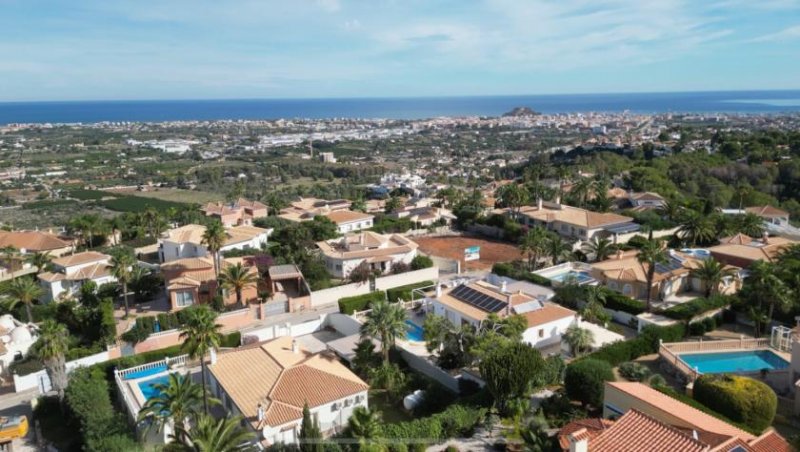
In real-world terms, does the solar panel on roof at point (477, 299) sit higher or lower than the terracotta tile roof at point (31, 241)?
higher

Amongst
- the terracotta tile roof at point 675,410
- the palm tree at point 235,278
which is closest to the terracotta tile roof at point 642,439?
the terracotta tile roof at point 675,410

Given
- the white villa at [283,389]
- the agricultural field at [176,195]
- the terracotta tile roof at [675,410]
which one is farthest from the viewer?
the agricultural field at [176,195]

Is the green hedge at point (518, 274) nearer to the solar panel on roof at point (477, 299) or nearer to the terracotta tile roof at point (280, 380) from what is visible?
the solar panel on roof at point (477, 299)

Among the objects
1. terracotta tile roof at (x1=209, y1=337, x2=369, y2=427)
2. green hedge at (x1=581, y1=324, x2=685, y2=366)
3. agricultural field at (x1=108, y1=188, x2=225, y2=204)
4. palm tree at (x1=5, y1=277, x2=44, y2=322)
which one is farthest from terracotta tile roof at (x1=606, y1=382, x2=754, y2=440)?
agricultural field at (x1=108, y1=188, x2=225, y2=204)

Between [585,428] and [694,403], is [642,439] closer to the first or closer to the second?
[585,428]

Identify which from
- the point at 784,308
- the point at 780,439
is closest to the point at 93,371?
the point at 780,439

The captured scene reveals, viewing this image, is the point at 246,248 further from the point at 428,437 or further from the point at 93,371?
the point at 428,437
